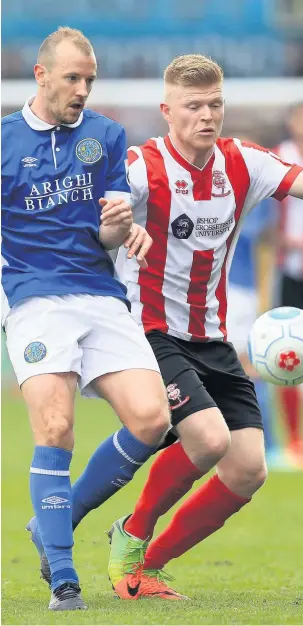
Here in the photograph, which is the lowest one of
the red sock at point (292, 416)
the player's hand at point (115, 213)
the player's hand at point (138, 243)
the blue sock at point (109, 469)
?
the red sock at point (292, 416)

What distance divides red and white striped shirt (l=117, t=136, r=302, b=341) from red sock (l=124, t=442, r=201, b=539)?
1.81ft

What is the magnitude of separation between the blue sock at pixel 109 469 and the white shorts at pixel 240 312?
5290 millimetres

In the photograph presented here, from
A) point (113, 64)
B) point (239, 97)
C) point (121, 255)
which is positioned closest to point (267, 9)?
point (113, 64)

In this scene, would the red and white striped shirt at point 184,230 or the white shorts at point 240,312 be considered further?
the white shorts at point 240,312

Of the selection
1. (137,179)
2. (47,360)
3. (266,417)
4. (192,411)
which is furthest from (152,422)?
(266,417)

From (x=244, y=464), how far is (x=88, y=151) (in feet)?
4.99

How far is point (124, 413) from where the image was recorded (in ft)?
16.9

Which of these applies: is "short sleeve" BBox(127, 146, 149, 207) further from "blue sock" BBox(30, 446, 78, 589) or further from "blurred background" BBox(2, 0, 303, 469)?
"blurred background" BBox(2, 0, 303, 469)

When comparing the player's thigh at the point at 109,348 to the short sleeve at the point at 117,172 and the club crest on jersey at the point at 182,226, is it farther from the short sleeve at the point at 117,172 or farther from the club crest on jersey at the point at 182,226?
the club crest on jersey at the point at 182,226

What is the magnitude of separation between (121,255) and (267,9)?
18.5 m

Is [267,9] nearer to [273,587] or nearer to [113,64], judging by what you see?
[113,64]

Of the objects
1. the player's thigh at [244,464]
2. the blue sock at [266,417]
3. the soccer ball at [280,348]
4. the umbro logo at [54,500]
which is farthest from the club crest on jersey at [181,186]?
the blue sock at [266,417]

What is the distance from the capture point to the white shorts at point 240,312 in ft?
35.2

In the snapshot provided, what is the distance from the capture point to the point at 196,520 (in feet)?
18.8
